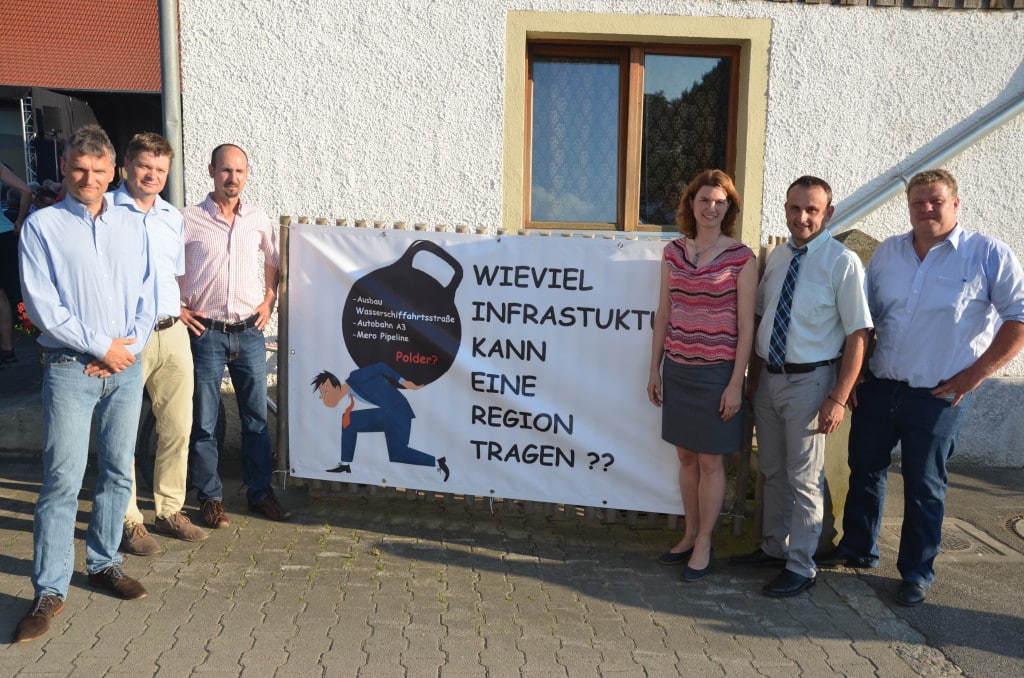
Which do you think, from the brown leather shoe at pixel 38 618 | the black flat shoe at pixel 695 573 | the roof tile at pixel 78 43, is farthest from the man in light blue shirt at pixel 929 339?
the roof tile at pixel 78 43

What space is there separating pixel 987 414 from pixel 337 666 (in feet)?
17.3

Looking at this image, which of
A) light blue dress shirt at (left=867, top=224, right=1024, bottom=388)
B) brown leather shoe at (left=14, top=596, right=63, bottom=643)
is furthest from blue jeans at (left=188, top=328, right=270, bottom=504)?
light blue dress shirt at (left=867, top=224, right=1024, bottom=388)

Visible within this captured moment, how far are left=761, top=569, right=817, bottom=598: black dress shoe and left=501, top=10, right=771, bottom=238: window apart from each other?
2.81 m

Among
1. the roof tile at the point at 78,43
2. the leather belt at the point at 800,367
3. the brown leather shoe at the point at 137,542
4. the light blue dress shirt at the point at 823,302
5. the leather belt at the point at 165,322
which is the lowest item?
the brown leather shoe at the point at 137,542

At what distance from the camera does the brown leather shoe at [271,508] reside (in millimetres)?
5035

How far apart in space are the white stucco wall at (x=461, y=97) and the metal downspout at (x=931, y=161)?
0.09m

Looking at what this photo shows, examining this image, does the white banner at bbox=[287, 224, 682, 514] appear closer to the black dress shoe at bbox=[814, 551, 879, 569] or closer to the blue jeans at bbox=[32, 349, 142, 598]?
the black dress shoe at bbox=[814, 551, 879, 569]

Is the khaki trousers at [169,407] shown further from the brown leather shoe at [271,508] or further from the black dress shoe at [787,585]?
the black dress shoe at [787,585]

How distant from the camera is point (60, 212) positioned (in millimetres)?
3740

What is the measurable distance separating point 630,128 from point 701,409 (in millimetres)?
2851

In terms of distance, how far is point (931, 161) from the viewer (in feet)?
20.5

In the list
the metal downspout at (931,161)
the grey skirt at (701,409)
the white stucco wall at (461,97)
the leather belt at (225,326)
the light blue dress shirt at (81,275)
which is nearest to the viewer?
the light blue dress shirt at (81,275)

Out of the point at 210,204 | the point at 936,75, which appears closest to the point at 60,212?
the point at 210,204

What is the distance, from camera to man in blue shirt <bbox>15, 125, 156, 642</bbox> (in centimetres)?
368
